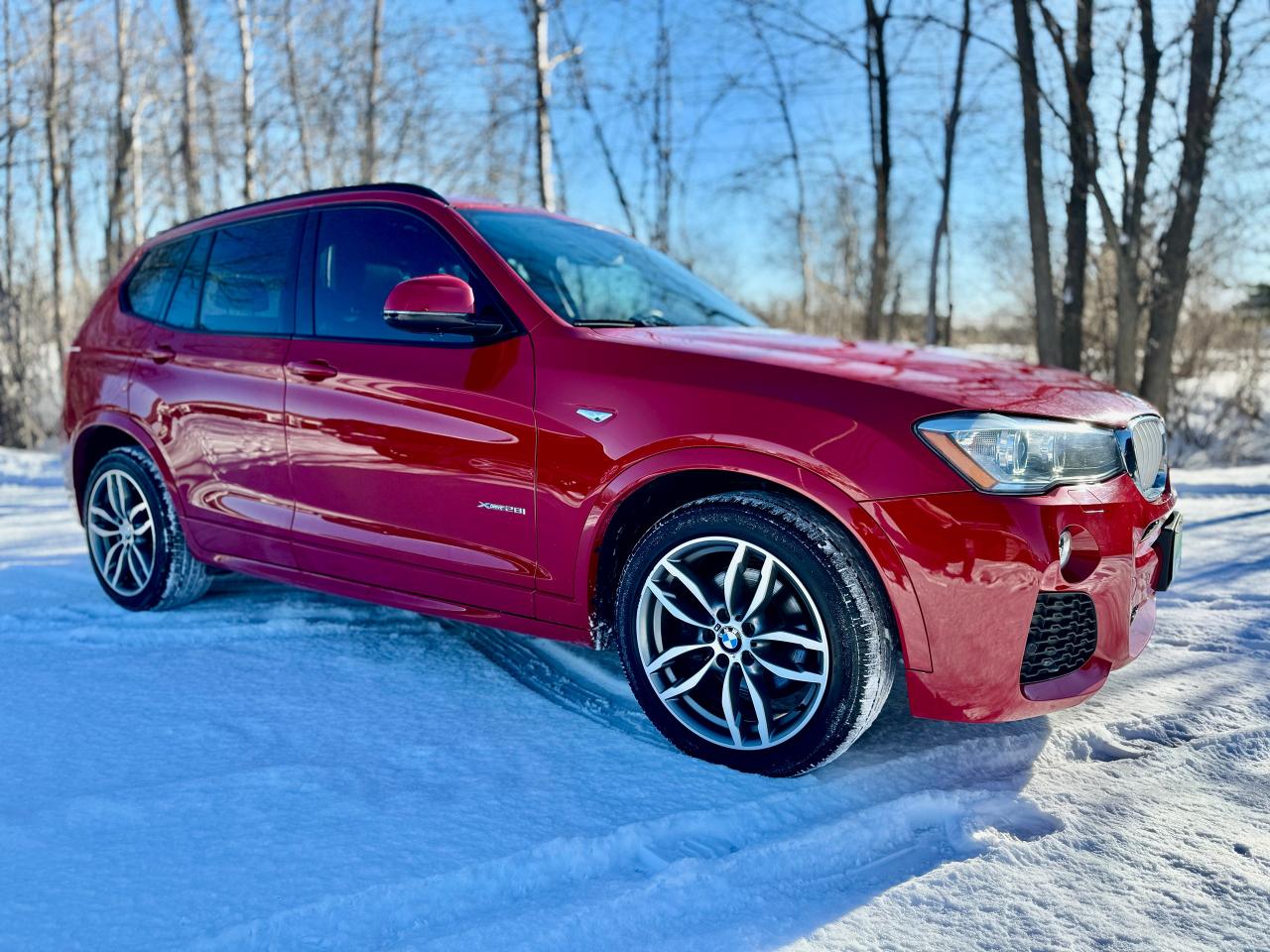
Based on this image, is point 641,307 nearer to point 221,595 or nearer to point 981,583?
point 981,583

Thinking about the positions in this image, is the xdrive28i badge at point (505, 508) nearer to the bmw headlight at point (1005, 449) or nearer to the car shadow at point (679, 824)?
the car shadow at point (679, 824)

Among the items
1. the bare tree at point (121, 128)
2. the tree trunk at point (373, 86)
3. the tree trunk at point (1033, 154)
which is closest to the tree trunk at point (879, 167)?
the tree trunk at point (1033, 154)

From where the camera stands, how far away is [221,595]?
4.20m

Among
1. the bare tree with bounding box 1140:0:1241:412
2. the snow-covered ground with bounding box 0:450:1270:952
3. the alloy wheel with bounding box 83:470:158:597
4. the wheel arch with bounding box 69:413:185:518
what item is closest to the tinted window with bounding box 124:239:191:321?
the wheel arch with bounding box 69:413:185:518

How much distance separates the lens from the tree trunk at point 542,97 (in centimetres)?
1277

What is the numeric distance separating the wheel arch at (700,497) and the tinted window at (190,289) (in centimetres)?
229

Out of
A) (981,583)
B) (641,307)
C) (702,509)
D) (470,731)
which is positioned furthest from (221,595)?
(981,583)

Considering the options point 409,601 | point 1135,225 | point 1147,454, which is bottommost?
point 409,601

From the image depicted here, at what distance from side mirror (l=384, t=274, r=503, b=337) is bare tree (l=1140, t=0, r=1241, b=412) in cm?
1265

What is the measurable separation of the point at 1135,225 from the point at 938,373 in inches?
503

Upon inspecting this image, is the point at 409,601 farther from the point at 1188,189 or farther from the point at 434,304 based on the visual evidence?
the point at 1188,189

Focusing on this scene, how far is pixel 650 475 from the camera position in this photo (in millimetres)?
2455

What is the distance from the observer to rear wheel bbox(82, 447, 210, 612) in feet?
12.6

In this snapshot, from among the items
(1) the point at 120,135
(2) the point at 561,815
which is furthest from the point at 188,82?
(2) the point at 561,815
